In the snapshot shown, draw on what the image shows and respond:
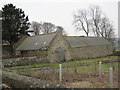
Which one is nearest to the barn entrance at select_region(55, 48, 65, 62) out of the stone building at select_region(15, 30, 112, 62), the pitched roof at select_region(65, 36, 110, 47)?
the stone building at select_region(15, 30, 112, 62)

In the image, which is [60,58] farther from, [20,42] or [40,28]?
[40,28]

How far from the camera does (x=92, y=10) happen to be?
5122 centimetres

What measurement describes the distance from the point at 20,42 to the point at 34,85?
A: 88.7ft

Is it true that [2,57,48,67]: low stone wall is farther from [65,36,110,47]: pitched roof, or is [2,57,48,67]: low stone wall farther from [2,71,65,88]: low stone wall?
[2,71,65,88]: low stone wall

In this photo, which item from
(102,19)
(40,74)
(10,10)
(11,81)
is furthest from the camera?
(102,19)

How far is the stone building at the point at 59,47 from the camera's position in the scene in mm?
26336

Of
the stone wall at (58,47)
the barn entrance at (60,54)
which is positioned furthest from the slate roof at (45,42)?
the barn entrance at (60,54)

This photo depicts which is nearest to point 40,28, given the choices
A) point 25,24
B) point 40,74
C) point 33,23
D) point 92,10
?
point 33,23

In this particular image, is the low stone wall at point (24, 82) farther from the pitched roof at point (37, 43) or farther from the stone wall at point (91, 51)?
the stone wall at point (91, 51)

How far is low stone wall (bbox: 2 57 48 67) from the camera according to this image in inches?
838

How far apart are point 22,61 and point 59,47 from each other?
7.70 metres

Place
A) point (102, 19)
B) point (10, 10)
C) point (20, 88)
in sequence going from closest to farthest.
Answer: point (20, 88) < point (10, 10) < point (102, 19)

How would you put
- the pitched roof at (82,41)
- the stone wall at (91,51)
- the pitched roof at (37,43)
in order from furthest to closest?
the pitched roof at (82,41), the stone wall at (91,51), the pitched roof at (37,43)

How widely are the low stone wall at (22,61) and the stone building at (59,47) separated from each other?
1098 millimetres
